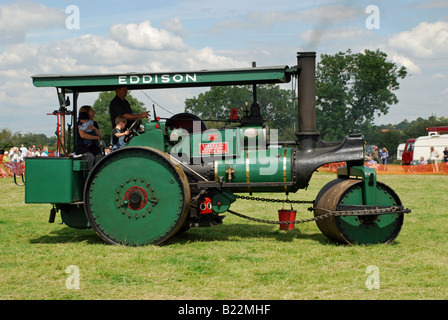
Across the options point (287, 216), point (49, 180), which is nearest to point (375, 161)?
point (287, 216)

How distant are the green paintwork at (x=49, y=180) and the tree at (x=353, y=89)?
48079mm

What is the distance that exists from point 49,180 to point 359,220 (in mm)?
4508

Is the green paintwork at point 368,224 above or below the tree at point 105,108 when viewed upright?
below

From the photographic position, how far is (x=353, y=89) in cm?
5725

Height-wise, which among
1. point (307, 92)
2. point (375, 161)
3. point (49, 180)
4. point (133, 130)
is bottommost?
point (375, 161)

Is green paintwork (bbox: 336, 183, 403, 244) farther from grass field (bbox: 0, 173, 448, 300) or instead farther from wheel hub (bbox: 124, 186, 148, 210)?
wheel hub (bbox: 124, 186, 148, 210)

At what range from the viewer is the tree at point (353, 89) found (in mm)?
55188

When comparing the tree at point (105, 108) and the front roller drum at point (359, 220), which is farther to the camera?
the tree at point (105, 108)

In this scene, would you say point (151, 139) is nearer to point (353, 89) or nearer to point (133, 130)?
point (133, 130)

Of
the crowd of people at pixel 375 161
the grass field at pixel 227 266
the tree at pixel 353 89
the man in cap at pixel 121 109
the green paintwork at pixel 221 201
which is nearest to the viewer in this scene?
the grass field at pixel 227 266

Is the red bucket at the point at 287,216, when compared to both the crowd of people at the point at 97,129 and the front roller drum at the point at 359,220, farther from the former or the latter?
the crowd of people at the point at 97,129

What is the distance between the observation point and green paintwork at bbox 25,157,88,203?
318 inches

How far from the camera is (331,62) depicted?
57812 mm

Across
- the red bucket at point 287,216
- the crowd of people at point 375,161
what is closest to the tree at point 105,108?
the red bucket at point 287,216
